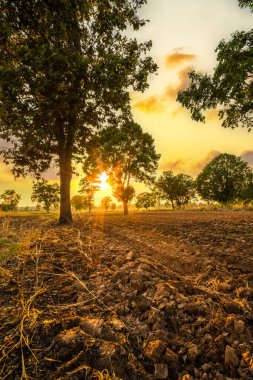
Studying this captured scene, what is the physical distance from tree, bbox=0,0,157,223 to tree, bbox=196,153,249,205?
4921 cm

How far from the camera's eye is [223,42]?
28.9 feet

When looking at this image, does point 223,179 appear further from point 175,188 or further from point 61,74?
point 61,74

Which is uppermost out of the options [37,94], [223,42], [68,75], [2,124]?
[223,42]

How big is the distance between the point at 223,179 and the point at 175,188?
1848 centimetres

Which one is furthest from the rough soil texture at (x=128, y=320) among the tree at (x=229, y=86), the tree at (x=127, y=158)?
the tree at (x=127, y=158)

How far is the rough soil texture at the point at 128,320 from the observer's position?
4.77 feet

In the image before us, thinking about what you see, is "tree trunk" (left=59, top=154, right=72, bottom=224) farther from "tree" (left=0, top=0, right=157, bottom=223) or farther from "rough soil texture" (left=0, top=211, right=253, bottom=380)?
"rough soil texture" (left=0, top=211, right=253, bottom=380)

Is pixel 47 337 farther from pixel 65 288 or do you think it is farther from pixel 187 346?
pixel 187 346

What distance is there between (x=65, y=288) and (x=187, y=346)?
165 centimetres

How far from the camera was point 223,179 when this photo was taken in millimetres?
55250

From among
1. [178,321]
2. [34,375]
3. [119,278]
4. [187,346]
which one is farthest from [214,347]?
[119,278]

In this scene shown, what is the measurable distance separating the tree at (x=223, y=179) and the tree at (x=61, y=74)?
49.2m

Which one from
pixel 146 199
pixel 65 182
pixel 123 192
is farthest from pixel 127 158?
pixel 146 199

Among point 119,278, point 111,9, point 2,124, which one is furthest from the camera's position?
point 111,9
